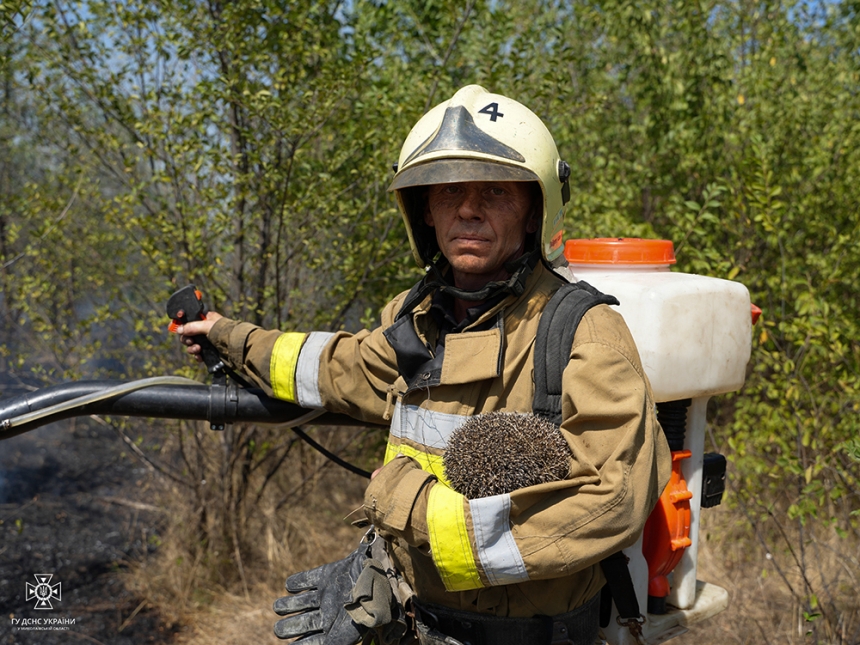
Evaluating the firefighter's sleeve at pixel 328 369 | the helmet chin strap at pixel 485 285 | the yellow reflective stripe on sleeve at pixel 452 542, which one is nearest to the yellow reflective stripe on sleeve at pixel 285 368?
the firefighter's sleeve at pixel 328 369

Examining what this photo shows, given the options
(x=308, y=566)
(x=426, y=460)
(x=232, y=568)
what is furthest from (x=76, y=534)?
(x=426, y=460)

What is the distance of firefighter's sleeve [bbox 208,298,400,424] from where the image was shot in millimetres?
2406

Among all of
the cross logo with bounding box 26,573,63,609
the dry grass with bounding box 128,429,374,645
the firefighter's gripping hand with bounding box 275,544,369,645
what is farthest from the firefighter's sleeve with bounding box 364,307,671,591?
the cross logo with bounding box 26,573,63,609

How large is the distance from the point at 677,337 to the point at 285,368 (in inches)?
48.3

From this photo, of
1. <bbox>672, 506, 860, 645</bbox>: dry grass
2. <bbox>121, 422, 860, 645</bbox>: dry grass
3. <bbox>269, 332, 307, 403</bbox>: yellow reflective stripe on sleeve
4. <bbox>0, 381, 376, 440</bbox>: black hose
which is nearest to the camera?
<bbox>0, 381, 376, 440</bbox>: black hose

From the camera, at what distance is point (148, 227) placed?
4.11 metres

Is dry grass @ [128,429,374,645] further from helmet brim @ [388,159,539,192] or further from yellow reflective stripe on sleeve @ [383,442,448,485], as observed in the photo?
helmet brim @ [388,159,539,192]

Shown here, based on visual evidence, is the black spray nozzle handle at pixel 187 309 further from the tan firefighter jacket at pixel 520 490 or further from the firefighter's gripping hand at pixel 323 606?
the firefighter's gripping hand at pixel 323 606

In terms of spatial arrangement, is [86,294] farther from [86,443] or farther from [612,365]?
[612,365]

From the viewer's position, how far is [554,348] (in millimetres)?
1883

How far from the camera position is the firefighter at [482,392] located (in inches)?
67.1

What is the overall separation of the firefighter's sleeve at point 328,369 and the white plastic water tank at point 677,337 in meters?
0.69

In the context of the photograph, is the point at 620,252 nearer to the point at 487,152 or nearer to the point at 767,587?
the point at 487,152

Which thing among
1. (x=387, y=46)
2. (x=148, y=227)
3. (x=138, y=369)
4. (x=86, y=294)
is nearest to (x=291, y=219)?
(x=148, y=227)
